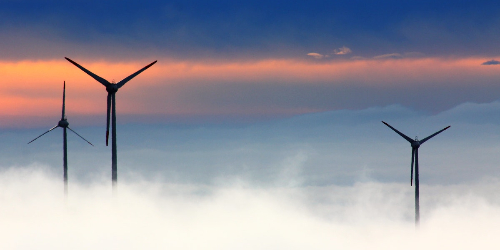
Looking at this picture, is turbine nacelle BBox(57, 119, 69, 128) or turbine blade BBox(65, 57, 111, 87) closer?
turbine blade BBox(65, 57, 111, 87)

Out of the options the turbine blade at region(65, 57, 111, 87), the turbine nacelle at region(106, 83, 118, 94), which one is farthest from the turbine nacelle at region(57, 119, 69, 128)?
the turbine nacelle at region(106, 83, 118, 94)

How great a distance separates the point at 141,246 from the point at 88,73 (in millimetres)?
71249

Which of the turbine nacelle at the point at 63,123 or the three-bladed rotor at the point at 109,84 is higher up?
the three-bladed rotor at the point at 109,84

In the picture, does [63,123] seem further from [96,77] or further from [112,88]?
[112,88]

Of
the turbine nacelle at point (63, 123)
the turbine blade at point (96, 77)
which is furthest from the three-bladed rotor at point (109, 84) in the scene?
the turbine nacelle at point (63, 123)

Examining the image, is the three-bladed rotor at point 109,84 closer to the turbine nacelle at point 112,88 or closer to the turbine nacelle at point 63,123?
the turbine nacelle at point 112,88

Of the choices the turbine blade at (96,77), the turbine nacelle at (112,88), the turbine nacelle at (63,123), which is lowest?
the turbine nacelle at (63,123)

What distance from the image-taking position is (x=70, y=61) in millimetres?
106625

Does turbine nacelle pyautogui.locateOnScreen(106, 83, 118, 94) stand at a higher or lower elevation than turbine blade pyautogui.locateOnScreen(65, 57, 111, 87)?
lower

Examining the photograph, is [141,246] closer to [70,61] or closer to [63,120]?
[63,120]

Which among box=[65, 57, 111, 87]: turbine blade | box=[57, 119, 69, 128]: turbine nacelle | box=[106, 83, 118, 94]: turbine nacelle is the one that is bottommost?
box=[57, 119, 69, 128]: turbine nacelle

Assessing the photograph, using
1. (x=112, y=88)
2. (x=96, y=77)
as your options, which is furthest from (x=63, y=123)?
(x=112, y=88)

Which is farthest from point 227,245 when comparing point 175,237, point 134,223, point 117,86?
point 117,86

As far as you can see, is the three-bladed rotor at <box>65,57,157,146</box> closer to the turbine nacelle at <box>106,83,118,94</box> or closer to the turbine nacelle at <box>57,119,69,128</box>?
the turbine nacelle at <box>106,83,118,94</box>
